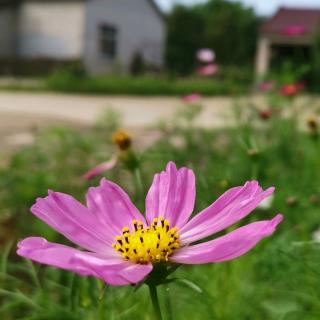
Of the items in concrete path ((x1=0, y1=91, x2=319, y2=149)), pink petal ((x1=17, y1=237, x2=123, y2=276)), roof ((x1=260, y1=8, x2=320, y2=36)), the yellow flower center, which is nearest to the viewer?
pink petal ((x1=17, y1=237, x2=123, y2=276))

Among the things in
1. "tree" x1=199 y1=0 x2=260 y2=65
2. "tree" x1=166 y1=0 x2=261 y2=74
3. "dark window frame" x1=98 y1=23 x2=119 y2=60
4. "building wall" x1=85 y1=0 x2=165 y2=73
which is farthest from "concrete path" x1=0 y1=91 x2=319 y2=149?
"tree" x1=199 y1=0 x2=260 y2=65

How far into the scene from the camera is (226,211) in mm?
493

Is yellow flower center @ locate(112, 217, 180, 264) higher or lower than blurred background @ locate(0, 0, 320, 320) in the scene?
higher

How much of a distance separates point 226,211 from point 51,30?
54.1 feet

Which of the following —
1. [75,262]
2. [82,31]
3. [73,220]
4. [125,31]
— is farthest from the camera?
[125,31]

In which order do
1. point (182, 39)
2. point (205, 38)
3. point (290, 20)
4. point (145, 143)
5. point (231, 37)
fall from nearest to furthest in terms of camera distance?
1. point (145, 143)
2. point (290, 20)
3. point (182, 39)
4. point (231, 37)
5. point (205, 38)

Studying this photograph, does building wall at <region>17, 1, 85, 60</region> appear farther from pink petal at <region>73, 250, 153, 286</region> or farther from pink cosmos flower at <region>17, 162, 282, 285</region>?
pink petal at <region>73, 250, 153, 286</region>

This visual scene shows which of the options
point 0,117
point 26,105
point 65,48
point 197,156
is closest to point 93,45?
point 65,48

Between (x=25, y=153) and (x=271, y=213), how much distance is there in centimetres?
82

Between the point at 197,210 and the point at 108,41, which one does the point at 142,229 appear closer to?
the point at 197,210

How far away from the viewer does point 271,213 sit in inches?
80.4

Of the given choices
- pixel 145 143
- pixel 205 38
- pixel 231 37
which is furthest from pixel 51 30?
pixel 145 143

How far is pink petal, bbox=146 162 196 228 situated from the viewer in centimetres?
56

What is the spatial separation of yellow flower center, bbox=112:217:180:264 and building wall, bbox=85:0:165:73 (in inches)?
604
